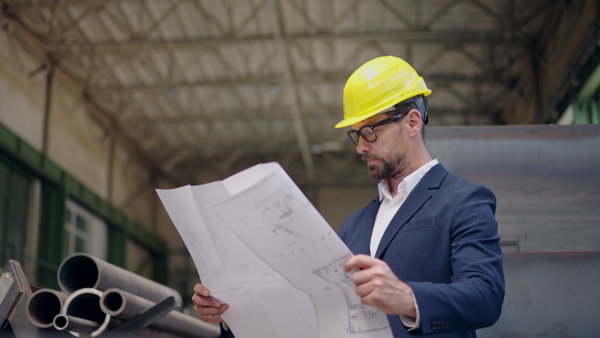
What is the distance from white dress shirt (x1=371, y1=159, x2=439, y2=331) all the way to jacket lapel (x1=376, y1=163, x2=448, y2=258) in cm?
5

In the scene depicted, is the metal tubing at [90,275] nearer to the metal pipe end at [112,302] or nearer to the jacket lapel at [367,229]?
the metal pipe end at [112,302]

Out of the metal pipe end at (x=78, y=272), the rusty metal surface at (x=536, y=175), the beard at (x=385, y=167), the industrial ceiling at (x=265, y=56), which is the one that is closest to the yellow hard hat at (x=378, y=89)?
the beard at (x=385, y=167)

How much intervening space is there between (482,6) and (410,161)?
14290 mm

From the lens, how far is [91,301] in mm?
3918

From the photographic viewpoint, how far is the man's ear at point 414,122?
280 cm

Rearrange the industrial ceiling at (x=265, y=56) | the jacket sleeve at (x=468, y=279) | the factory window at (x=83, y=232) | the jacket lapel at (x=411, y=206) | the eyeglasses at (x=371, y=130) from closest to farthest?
the jacket sleeve at (x=468, y=279) → the jacket lapel at (x=411, y=206) → the eyeglasses at (x=371, y=130) → the industrial ceiling at (x=265, y=56) → the factory window at (x=83, y=232)

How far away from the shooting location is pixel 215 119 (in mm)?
22125

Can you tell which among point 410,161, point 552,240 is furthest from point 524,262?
point 410,161

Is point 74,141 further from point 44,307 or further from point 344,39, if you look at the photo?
point 44,307

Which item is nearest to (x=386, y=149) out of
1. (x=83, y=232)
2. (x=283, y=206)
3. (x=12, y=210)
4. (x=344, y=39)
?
(x=283, y=206)

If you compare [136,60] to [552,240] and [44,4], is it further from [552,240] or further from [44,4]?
[552,240]

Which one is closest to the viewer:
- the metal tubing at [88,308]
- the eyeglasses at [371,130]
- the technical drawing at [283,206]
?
the technical drawing at [283,206]

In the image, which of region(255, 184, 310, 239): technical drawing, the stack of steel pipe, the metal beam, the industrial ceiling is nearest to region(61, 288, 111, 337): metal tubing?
the stack of steel pipe

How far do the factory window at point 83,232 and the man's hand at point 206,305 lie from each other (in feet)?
58.8
